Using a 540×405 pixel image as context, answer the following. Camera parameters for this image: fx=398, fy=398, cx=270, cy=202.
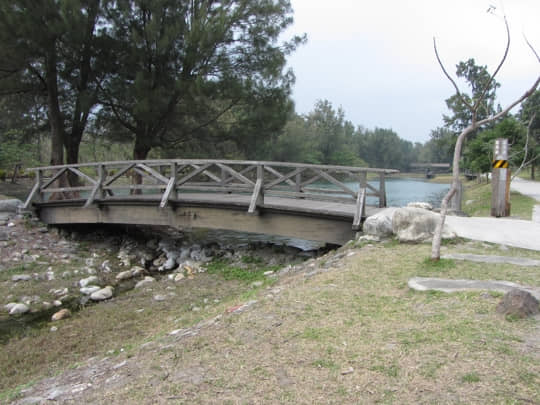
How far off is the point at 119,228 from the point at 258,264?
5.84m

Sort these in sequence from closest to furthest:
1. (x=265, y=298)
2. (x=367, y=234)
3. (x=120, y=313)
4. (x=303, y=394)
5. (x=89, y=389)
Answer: (x=303, y=394) < (x=89, y=389) < (x=265, y=298) < (x=120, y=313) < (x=367, y=234)

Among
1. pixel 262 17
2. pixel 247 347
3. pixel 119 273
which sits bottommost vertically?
pixel 119 273

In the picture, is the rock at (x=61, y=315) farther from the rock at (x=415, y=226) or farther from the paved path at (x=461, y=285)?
the rock at (x=415, y=226)

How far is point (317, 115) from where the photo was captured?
59.3m

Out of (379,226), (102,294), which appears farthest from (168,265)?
Answer: (379,226)

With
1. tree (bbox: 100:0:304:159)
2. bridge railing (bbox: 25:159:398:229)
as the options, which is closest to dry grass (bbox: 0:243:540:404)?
bridge railing (bbox: 25:159:398:229)

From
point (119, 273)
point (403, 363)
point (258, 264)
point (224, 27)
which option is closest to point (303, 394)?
point (403, 363)

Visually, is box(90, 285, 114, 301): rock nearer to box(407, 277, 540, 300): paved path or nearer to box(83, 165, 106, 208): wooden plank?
box(83, 165, 106, 208): wooden plank

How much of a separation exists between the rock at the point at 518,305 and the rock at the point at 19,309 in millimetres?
6738

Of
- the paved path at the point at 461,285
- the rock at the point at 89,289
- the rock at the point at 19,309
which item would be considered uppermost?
the paved path at the point at 461,285

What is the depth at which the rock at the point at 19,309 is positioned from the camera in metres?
6.41

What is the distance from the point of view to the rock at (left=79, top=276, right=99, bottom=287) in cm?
775

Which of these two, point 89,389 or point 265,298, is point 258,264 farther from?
point 89,389

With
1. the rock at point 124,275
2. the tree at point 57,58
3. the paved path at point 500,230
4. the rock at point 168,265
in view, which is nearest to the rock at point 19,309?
the rock at point 124,275
